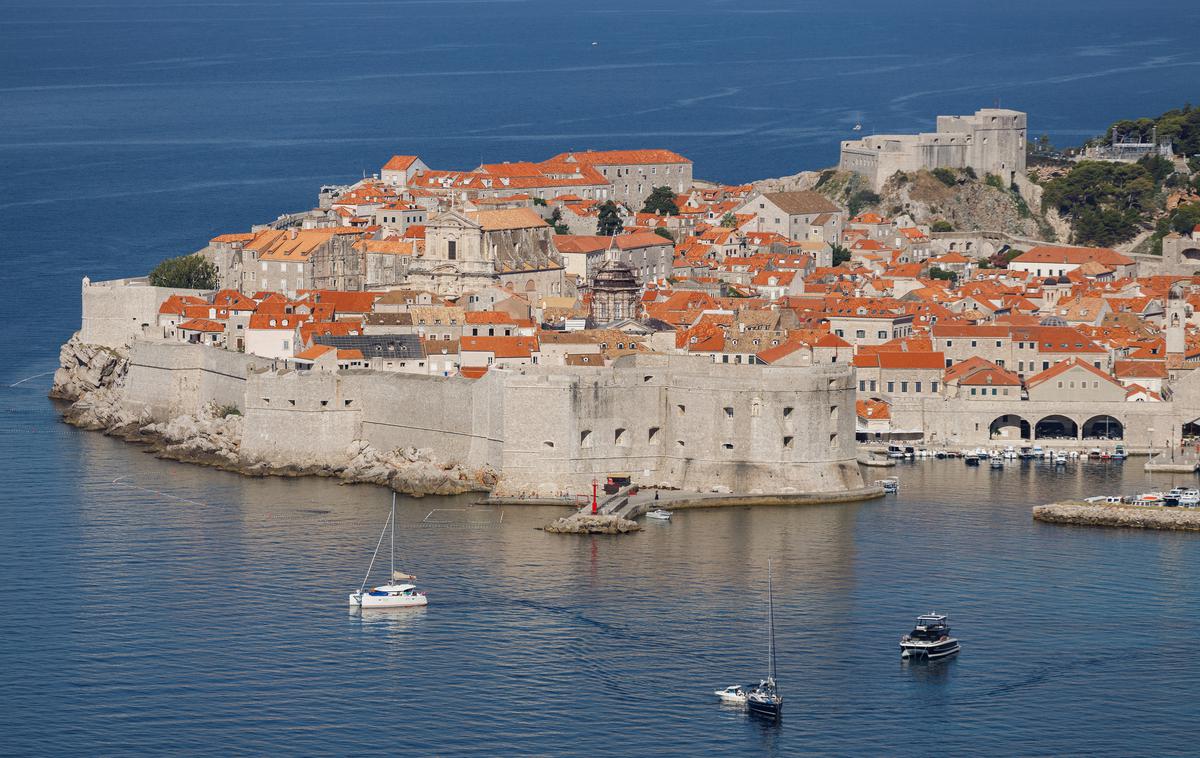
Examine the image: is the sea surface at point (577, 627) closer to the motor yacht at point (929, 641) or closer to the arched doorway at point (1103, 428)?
the motor yacht at point (929, 641)

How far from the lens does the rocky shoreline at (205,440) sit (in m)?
42.5

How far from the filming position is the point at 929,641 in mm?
31625

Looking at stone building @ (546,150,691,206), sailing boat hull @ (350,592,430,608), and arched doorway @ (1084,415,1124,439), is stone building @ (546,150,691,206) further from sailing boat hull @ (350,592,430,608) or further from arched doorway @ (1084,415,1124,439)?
sailing boat hull @ (350,592,430,608)

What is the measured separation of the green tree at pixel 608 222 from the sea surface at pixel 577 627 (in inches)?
949

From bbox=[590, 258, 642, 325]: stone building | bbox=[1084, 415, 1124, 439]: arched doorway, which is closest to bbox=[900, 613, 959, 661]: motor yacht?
bbox=[1084, 415, 1124, 439]: arched doorway

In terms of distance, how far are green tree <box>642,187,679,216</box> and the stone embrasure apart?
33.0 meters

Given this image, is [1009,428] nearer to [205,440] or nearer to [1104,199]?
[205,440]

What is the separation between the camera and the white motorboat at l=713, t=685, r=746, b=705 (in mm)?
29797

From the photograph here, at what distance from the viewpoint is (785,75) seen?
142 m

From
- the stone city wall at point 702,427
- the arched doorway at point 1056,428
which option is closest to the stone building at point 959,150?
the arched doorway at point 1056,428

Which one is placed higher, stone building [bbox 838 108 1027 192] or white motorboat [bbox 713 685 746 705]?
stone building [bbox 838 108 1027 192]

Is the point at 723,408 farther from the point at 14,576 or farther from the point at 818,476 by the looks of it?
the point at 14,576

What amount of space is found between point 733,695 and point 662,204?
140ft

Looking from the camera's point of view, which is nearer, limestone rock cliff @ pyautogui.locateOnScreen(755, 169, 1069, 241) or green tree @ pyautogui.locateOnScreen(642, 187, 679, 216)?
limestone rock cliff @ pyautogui.locateOnScreen(755, 169, 1069, 241)
